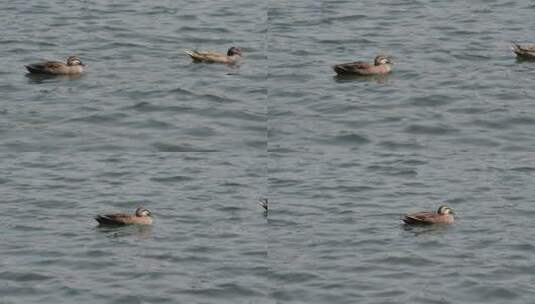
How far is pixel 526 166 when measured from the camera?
747 inches

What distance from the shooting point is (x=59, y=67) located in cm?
2189

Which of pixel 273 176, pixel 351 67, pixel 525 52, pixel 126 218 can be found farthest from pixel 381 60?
pixel 126 218

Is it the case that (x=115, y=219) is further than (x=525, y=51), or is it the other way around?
(x=525, y=51)

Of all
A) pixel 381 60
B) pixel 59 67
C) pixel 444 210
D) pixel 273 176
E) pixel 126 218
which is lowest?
pixel 126 218

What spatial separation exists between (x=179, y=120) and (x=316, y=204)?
238 cm

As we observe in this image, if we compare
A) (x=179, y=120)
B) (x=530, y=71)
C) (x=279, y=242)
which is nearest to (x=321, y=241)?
(x=279, y=242)

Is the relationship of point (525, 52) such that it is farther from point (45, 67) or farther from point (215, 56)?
point (45, 67)

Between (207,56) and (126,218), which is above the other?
(207,56)

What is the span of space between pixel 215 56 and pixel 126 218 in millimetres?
4575

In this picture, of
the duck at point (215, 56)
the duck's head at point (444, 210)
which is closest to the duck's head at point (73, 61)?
the duck at point (215, 56)

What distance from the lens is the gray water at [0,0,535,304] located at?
1609cm

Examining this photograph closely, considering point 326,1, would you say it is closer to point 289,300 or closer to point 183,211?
point 183,211

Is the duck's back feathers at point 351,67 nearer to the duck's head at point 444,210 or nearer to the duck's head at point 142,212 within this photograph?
the duck's head at point 444,210

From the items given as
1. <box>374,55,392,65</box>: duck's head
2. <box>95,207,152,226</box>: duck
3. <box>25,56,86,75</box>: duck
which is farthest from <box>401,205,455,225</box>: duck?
<box>25,56,86,75</box>: duck
